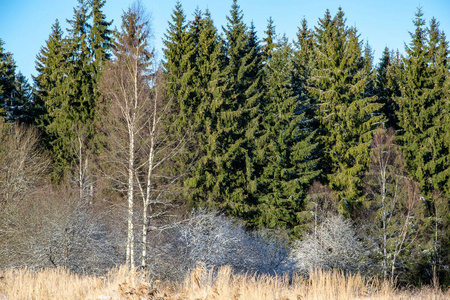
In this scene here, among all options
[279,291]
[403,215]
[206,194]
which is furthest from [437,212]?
[279,291]

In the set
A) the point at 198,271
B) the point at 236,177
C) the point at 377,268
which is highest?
the point at 236,177

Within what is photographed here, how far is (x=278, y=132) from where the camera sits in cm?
2531

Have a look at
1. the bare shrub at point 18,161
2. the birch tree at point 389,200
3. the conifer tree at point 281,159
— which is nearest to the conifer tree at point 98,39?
the bare shrub at point 18,161

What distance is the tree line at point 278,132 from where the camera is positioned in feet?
73.0

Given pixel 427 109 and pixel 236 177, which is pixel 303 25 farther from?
pixel 236 177

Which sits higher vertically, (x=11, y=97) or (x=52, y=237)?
(x=11, y=97)

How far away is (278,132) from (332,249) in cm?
822

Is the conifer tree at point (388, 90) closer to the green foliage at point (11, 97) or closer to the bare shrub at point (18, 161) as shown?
the bare shrub at point (18, 161)

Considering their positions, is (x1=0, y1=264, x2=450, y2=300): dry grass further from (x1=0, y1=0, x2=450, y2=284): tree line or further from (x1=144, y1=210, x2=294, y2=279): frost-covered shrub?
(x1=0, y1=0, x2=450, y2=284): tree line

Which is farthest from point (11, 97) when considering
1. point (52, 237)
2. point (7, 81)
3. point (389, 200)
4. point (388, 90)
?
point (388, 90)

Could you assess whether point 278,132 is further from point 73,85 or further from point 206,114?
point 73,85

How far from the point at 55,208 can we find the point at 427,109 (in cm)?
2398

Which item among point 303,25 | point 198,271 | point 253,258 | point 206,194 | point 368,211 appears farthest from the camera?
point 303,25

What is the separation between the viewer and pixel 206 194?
72.9ft
